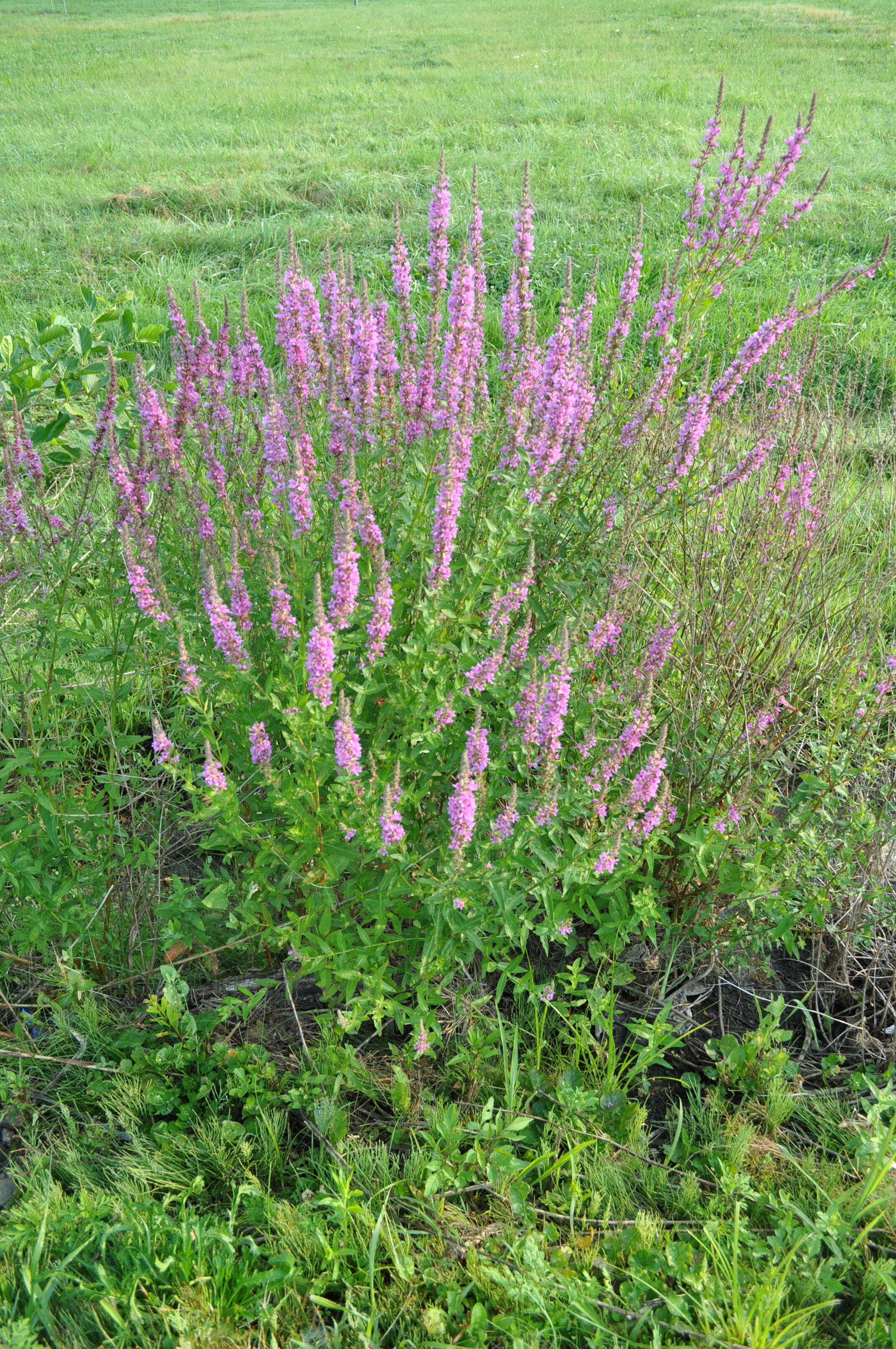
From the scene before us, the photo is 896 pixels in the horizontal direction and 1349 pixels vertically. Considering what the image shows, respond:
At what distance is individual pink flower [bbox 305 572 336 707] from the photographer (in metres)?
2.25

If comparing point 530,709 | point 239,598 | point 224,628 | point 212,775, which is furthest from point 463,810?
point 239,598

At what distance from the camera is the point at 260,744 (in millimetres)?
2576

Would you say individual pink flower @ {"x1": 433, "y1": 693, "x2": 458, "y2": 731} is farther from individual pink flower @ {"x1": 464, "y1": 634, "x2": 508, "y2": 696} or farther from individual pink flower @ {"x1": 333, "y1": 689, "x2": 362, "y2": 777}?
individual pink flower @ {"x1": 333, "y1": 689, "x2": 362, "y2": 777}

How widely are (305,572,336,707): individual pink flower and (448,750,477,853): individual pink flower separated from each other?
1.30 feet

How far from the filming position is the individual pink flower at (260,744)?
2566mm

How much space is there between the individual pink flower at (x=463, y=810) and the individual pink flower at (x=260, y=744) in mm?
554

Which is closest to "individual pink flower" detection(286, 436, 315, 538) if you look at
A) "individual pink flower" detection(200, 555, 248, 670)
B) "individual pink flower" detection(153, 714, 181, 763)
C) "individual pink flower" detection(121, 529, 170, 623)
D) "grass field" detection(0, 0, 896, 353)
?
"individual pink flower" detection(200, 555, 248, 670)

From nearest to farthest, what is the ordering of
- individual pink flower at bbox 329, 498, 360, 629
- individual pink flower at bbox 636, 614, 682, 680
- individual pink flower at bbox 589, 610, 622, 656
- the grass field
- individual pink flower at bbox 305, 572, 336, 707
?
individual pink flower at bbox 305, 572, 336, 707
individual pink flower at bbox 329, 498, 360, 629
individual pink flower at bbox 589, 610, 622, 656
individual pink flower at bbox 636, 614, 682, 680
the grass field

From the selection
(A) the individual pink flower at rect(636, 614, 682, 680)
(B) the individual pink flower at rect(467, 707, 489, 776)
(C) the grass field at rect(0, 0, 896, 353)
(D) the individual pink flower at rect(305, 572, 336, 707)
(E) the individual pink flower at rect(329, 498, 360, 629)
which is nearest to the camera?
(D) the individual pink flower at rect(305, 572, 336, 707)

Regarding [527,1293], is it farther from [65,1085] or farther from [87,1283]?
[65,1085]

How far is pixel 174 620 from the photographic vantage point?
2709 millimetres

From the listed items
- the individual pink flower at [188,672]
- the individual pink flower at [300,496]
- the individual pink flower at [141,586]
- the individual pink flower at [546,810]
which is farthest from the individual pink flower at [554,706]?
the individual pink flower at [141,586]

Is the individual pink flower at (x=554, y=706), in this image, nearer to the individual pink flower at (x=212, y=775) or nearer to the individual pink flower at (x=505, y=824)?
the individual pink flower at (x=505, y=824)

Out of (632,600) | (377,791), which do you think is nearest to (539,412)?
(632,600)
